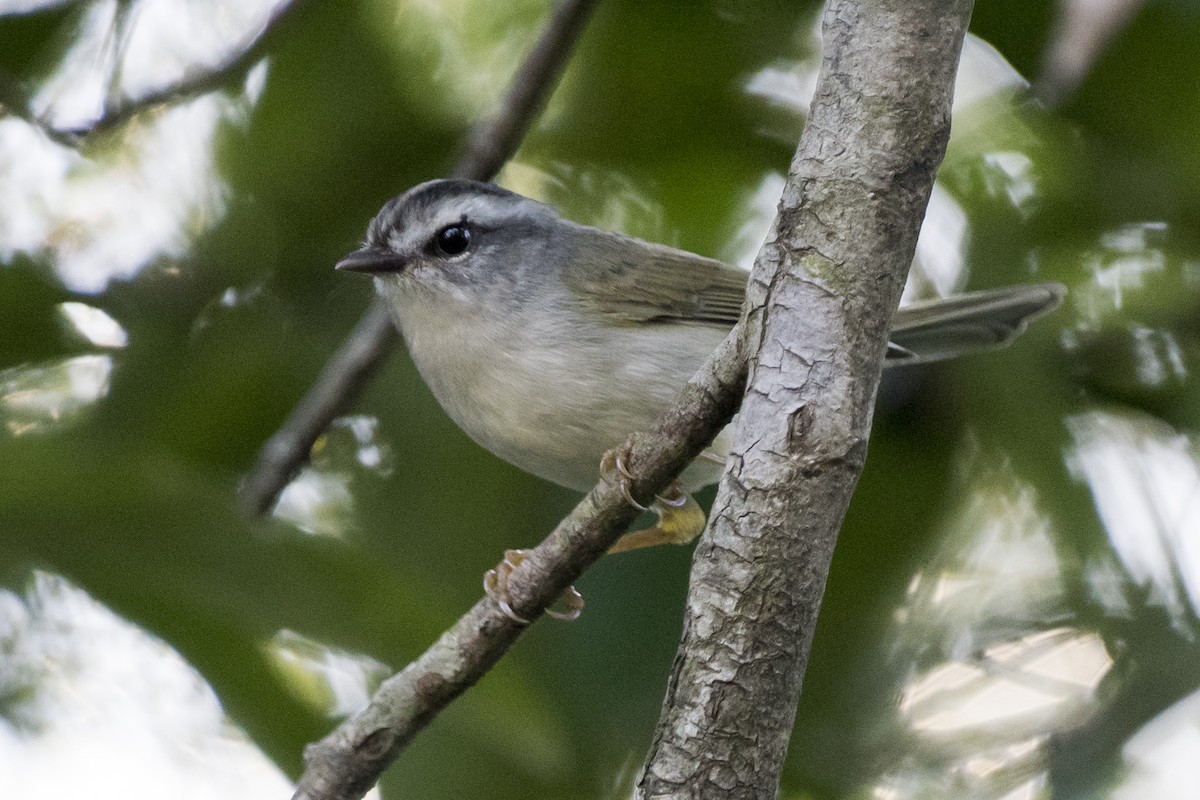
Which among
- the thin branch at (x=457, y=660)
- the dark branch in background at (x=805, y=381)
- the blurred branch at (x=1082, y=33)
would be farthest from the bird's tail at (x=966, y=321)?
the dark branch in background at (x=805, y=381)

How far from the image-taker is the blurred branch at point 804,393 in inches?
65.1

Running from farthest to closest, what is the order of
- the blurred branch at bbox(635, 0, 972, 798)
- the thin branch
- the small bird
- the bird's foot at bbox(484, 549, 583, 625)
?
1. the small bird
2. the bird's foot at bbox(484, 549, 583, 625)
3. the thin branch
4. the blurred branch at bbox(635, 0, 972, 798)

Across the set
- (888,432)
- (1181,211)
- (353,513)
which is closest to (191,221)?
(353,513)

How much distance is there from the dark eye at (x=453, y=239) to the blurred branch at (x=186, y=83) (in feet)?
2.33

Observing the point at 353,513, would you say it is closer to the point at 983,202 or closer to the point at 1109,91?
the point at 983,202

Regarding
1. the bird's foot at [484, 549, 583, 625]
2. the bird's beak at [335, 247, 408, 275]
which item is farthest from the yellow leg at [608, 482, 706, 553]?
the bird's beak at [335, 247, 408, 275]

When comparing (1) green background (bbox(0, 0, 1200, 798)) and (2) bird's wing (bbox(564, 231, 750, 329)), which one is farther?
(2) bird's wing (bbox(564, 231, 750, 329))

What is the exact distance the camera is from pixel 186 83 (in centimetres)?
345

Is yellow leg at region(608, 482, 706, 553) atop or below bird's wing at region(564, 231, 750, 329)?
below

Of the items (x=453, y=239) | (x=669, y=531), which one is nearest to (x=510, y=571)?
(x=669, y=531)

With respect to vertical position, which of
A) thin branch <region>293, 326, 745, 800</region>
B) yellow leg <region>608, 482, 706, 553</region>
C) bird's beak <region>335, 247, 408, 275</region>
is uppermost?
bird's beak <region>335, 247, 408, 275</region>

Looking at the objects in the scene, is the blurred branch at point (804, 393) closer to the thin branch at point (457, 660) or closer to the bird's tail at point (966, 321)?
the thin branch at point (457, 660)

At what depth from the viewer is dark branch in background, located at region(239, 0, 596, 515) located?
3.21 metres

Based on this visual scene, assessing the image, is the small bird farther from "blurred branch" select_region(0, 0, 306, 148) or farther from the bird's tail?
"blurred branch" select_region(0, 0, 306, 148)
